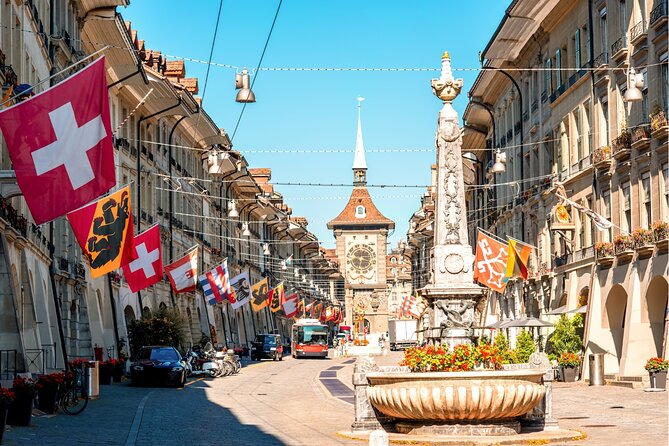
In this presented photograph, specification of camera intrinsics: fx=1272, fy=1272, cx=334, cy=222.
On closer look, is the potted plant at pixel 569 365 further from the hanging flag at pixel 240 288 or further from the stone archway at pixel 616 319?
the hanging flag at pixel 240 288

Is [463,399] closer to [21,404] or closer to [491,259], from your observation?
[21,404]

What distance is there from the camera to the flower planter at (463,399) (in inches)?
815

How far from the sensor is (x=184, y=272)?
51031mm

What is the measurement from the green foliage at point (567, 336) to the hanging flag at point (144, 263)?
1578 centimetres

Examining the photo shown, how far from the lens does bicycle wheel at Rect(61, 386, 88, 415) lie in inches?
1132

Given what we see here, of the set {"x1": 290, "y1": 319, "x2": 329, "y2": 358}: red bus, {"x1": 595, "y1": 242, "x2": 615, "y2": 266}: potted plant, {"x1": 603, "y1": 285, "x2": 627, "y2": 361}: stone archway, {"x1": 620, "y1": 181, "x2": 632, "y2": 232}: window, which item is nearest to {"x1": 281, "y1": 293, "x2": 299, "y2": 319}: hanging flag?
{"x1": 290, "y1": 319, "x2": 329, "y2": 358}: red bus

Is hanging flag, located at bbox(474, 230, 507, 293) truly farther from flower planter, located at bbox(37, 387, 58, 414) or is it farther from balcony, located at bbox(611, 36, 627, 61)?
flower planter, located at bbox(37, 387, 58, 414)

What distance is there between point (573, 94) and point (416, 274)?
97067mm

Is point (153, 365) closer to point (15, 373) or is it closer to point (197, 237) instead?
point (15, 373)

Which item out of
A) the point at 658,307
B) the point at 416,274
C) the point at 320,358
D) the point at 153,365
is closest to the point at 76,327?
the point at 153,365

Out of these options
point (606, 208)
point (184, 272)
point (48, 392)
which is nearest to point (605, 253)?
point (606, 208)

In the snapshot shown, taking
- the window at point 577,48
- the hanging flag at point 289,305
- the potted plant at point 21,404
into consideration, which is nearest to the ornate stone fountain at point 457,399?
the potted plant at point 21,404

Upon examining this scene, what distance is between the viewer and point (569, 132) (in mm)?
51406

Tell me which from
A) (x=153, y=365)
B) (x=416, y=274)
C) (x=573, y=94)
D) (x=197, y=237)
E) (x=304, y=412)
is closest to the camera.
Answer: (x=304, y=412)
